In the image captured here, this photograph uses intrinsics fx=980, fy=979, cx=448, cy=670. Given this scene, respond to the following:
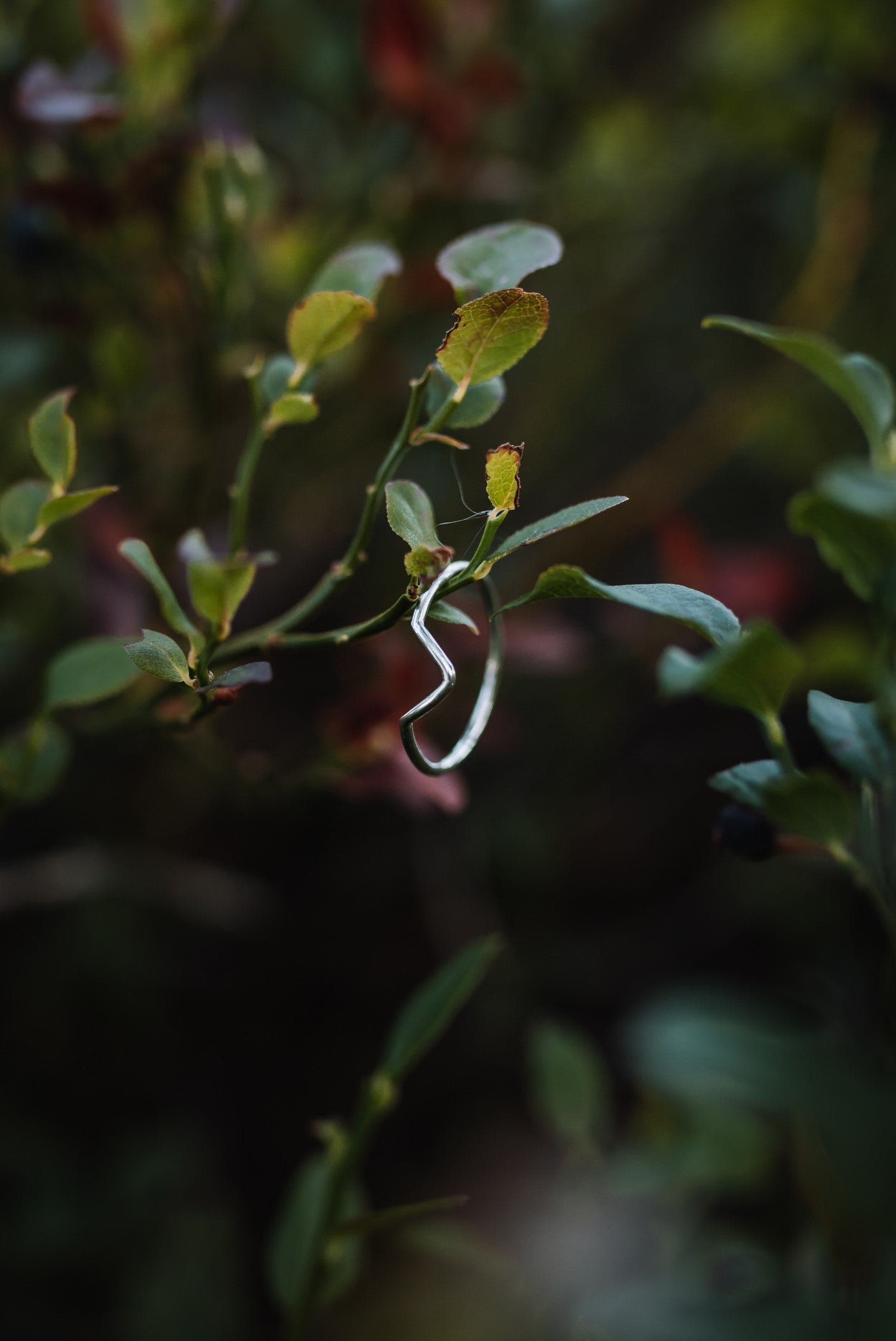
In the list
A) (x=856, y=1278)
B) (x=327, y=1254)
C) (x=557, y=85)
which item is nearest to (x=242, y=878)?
(x=327, y=1254)

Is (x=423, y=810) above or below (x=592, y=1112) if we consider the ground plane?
above

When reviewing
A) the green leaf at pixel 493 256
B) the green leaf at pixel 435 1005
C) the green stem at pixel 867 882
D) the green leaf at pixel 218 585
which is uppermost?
the green leaf at pixel 493 256

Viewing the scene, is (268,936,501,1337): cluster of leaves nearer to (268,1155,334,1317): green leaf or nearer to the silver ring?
(268,1155,334,1317): green leaf

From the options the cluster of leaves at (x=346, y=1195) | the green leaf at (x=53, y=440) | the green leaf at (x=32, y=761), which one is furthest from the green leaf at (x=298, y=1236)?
the green leaf at (x=53, y=440)

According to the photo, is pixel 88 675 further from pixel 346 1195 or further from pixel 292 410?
pixel 346 1195

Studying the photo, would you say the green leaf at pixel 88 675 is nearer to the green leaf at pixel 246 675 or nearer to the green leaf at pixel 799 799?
the green leaf at pixel 246 675

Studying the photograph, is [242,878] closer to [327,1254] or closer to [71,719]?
[71,719]

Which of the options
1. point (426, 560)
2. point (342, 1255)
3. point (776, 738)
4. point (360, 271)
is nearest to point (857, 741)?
point (776, 738)
